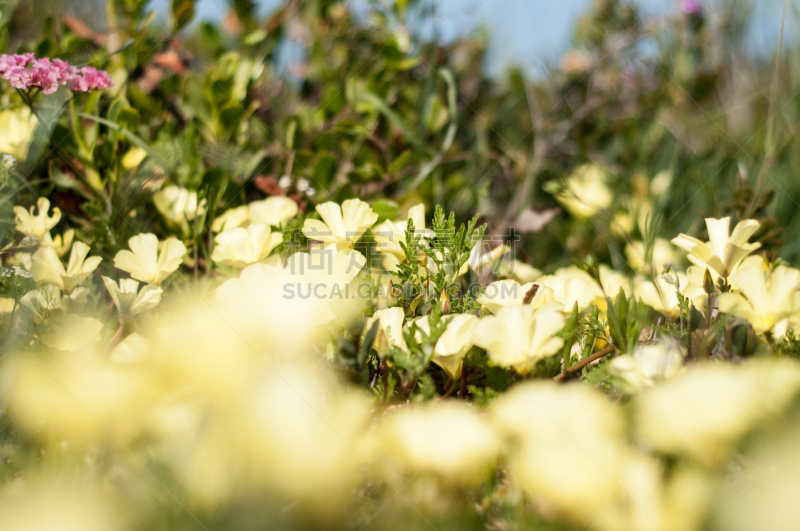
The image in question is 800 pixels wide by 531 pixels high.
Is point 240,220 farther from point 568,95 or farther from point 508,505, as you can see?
point 568,95

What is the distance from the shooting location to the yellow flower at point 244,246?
587 millimetres

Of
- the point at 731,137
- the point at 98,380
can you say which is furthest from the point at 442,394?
the point at 731,137

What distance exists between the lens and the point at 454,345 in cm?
45

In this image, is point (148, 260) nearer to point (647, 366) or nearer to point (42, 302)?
point (42, 302)

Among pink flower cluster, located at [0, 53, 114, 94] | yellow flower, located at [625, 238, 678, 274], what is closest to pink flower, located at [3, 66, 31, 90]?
pink flower cluster, located at [0, 53, 114, 94]

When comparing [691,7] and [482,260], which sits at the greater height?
[691,7]

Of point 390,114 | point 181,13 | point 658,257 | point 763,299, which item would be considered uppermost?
point 181,13

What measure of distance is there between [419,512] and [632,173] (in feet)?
4.12

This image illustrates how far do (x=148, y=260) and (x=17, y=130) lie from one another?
359 mm

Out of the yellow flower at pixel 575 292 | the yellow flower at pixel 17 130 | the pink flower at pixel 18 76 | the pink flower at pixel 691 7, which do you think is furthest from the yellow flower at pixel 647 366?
→ the pink flower at pixel 691 7

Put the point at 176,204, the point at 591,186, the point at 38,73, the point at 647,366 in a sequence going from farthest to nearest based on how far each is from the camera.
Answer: the point at 591,186 < the point at 176,204 < the point at 38,73 < the point at 647,366

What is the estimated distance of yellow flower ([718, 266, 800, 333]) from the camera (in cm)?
44

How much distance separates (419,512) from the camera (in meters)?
0.29

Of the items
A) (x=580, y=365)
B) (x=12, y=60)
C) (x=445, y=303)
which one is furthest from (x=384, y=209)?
(x=12, y=60)
